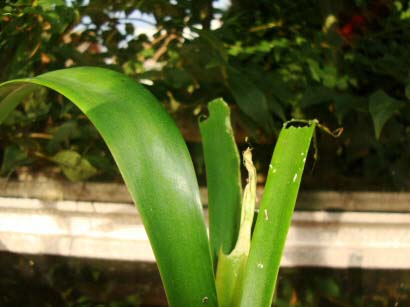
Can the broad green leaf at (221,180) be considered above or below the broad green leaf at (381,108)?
above

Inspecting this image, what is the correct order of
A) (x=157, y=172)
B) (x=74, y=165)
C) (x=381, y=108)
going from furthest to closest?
(x=74, y=165)
(x=381, y=108)
(x=157, y=172)

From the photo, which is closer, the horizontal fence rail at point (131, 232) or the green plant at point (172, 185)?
the green plant at point (172, 185)

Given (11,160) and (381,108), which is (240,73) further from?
(11,160)

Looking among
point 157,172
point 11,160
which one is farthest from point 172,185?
point 11,160

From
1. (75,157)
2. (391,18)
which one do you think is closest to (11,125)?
(75,157)

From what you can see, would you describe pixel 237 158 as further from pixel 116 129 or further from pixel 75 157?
pixel 75 157

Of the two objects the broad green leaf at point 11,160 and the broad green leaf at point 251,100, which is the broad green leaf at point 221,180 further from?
the broad green leaf at point 11,160

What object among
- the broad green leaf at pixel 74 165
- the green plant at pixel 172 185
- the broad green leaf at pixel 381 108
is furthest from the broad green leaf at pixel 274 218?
the broad green leaf at pixel 74 165

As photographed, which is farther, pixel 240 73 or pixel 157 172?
pixel 240 73
